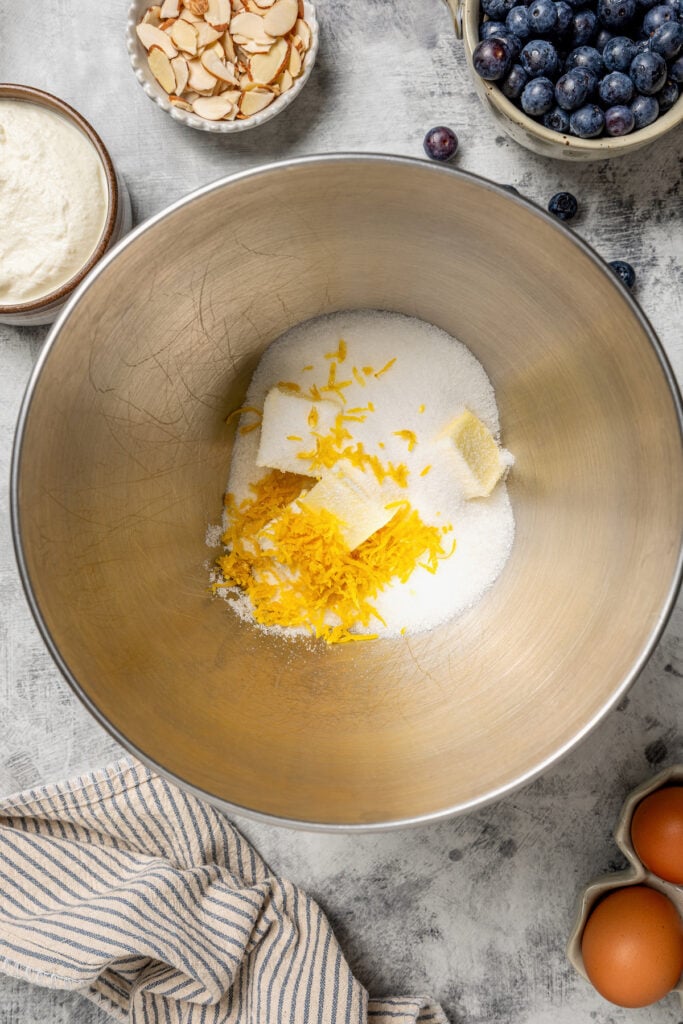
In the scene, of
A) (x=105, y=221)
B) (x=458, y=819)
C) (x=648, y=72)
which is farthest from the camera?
(x=458, y=819)

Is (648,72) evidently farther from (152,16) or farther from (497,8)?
(152,16)

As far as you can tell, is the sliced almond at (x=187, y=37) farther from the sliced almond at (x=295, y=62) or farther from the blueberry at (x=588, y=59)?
the blueberry at (x=588, y=59)

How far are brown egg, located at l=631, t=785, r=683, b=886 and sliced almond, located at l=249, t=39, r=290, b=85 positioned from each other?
3.36 feet

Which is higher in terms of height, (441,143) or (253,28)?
(253,28)

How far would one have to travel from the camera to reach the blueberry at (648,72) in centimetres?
94

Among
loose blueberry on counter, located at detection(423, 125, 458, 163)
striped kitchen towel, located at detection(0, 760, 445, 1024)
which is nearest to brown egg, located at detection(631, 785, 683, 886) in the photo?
striped kitchen towel, located at detection(0, 760, 445, 1024)

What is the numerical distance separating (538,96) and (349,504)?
0.52 m

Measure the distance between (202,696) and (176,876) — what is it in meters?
0.29

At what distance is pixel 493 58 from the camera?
957 mm

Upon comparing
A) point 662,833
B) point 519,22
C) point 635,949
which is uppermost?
point 519,22

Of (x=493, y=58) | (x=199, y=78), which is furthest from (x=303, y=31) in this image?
(x=493, y=58)

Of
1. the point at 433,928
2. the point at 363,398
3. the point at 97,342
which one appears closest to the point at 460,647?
the point at 363,398

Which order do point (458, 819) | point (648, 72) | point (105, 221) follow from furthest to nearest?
point (458, 819) < point (105, 221) < point (648, 72)

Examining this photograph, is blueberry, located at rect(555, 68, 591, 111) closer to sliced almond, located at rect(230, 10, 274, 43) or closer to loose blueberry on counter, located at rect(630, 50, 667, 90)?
loose blueberry on counter, located at rect(630, 50, 667, 90)
